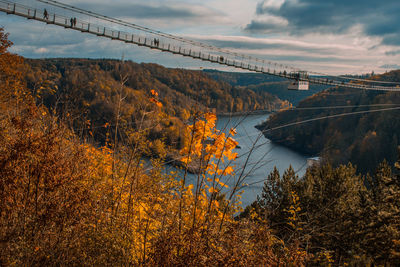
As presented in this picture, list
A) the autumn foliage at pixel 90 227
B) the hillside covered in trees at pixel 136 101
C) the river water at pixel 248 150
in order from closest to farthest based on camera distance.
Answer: the autumn foliage at pixel 90 227 < the river water at pixel 248 150 < the hillside covered in trees at pixel 136 101

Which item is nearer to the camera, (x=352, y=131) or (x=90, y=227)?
(x=90, y=227)

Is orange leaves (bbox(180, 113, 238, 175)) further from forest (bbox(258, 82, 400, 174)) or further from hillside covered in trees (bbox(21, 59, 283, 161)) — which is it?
forest (bbox(258, 82, 400, 174))

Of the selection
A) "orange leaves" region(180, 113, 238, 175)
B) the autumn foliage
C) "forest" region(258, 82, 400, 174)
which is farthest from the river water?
"forest" region(258, 82, 400, 174)

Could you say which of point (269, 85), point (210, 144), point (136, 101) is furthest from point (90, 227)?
point (269, 85)

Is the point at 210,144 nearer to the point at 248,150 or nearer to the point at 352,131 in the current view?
the point at 248,150

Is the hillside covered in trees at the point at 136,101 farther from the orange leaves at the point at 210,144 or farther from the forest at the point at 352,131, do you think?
the forest at the point at 352,131

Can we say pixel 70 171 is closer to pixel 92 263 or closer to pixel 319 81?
pixel 92 263

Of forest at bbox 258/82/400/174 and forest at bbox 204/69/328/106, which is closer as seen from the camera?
forest at bbox 204/69/328/106

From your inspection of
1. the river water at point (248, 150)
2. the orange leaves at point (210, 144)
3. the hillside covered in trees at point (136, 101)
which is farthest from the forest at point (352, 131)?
the orange leaves at point (210, 144)

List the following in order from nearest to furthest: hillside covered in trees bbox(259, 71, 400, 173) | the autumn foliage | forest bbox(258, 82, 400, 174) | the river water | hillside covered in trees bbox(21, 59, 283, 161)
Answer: the autumn foliage, the river water, hillside covered in trees bbox(21, 59, 283, 161), forest bbox(258, 82, 400, 174), hillside covered in trees bbox(259, 71, 400, 173)
